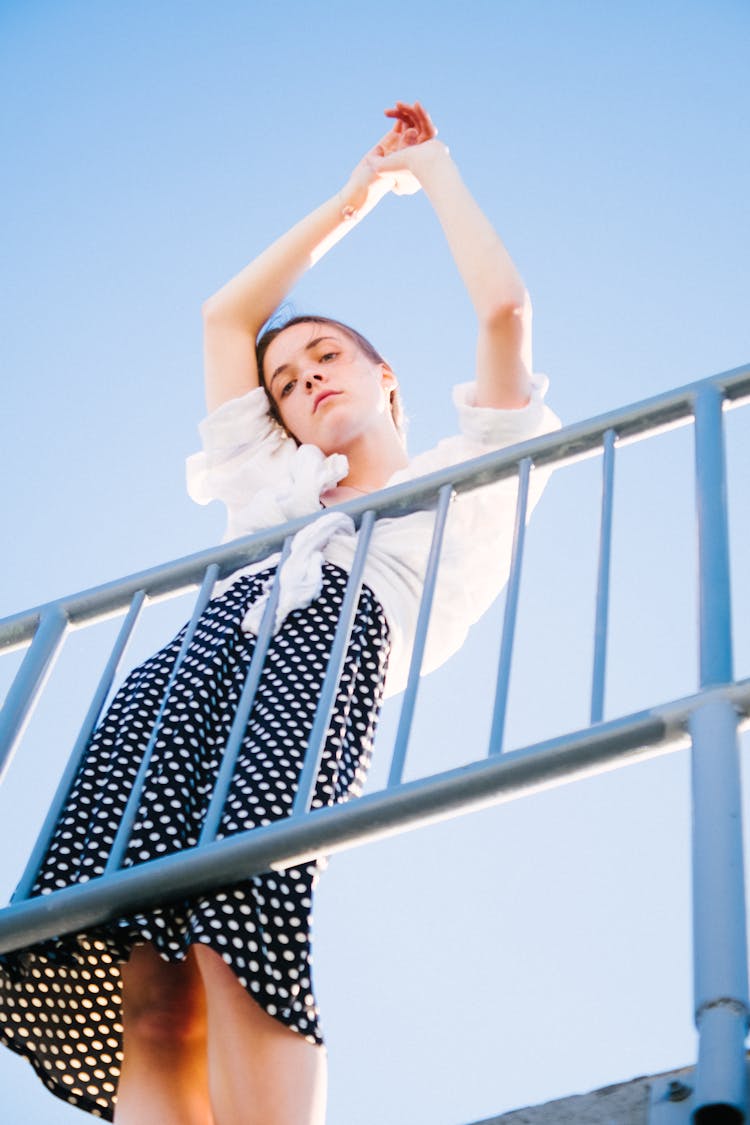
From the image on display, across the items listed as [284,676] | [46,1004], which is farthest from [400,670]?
[46,1004]

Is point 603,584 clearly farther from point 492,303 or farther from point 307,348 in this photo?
point 307,348

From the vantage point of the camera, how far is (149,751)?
2293 millimetres

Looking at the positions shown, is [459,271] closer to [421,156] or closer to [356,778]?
[421,156]

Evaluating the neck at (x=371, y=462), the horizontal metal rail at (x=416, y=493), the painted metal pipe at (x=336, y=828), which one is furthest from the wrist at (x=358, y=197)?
the painted metal pipe at (x=336, y=828)

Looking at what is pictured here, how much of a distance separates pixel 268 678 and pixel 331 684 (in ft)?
0.89

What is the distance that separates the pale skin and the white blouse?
2.8 inches

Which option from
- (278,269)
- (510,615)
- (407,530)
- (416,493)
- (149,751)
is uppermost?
(278,269)

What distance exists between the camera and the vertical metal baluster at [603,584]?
2.00m

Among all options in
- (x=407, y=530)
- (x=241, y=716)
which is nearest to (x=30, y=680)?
(x=241, y=716)

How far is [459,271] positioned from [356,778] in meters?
1.06

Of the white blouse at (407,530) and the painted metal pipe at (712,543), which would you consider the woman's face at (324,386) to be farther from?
the painted metal pipe at (712,543)

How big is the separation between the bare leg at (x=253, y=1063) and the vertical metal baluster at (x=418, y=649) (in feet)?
1.10

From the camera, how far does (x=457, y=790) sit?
1.94m

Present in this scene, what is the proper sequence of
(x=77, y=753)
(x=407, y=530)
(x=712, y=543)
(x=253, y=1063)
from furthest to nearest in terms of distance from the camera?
(x=407, y=530) → (x=77, y=753) → (x=712, y=543) → (x=253, y=1063)
